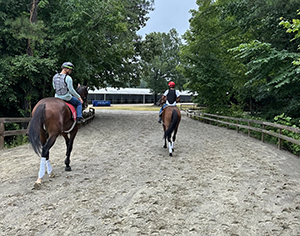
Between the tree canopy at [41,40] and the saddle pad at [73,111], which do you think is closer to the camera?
the saddle pad at [73,111]

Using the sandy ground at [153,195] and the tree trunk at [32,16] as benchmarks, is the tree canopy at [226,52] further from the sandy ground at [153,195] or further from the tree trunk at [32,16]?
the tree trunk at [32,16]

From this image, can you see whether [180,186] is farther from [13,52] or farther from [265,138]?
[13,52]

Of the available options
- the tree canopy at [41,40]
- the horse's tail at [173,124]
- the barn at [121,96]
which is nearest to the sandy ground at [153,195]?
the horse's tail at [173,124]

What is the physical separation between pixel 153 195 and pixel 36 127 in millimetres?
2917

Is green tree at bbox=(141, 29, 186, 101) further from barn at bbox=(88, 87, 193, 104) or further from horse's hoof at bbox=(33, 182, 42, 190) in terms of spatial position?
horse's hoof at bbox=(33, 182, 42, 190)

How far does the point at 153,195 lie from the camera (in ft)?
14.8

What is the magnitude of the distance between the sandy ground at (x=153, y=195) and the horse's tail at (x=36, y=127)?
0.90m

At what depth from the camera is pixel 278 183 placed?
5320mm

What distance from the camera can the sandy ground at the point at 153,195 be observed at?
11.1 ft

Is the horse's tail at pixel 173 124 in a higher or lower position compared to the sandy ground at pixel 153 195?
higher

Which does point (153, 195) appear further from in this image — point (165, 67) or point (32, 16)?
point (165, 67)

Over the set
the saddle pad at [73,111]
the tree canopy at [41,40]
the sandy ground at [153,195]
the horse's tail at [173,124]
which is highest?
the tree canopy at [41,40]

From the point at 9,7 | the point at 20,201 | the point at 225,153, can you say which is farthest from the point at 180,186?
the point at 9,7

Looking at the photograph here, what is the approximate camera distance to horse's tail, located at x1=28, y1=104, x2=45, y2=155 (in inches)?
191
